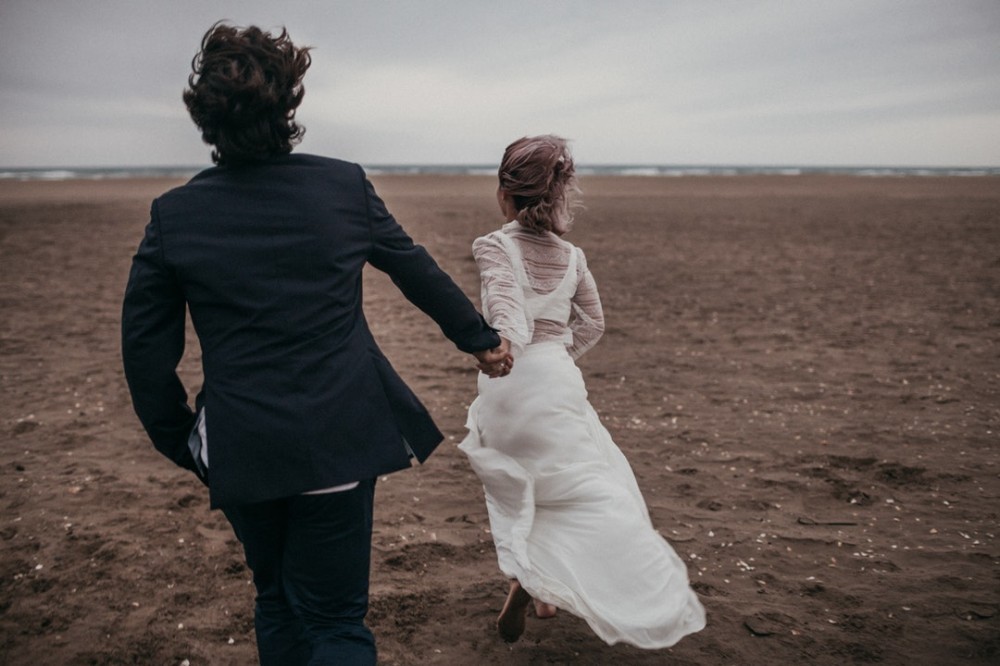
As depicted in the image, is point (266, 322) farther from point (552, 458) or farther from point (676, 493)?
point (676, 493)

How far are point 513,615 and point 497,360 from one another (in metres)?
1.19

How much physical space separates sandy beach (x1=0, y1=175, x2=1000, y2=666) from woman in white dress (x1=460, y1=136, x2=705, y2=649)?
1.87 ft

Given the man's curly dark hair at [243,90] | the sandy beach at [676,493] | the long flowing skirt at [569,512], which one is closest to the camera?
the man's curly dark hair at [243,90]

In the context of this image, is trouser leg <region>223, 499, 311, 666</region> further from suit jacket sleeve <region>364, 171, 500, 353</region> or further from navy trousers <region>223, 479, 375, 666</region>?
suit jacket sleeve <region>364, 171, 500, 353</region>

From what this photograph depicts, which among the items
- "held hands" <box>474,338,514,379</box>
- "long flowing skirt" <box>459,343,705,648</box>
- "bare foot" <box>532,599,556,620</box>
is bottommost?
"bare foot" <box>532,599,556,620</box>

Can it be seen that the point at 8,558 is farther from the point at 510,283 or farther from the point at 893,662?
the point at 893,662

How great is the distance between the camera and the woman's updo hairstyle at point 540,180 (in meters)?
2.81

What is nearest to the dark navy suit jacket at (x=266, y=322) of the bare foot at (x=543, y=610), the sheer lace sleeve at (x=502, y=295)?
the sheer lace sleeve at (x=502, y=295)

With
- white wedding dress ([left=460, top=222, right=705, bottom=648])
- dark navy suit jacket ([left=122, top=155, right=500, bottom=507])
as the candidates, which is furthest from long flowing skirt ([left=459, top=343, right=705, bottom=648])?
dark navy suit jacket ([left=122, top=155, right=500, bottom=507])

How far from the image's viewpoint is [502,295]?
2.78 metres

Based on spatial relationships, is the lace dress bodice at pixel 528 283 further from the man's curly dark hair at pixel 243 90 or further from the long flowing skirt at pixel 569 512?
the man's curly dark hair at pixel 243 90

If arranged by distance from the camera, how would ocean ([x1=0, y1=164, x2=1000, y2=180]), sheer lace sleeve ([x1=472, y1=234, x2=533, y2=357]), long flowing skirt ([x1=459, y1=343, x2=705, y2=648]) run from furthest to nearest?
ocean ([x1=0, y1=164, x2=1000, y2=180]) → sheer lace sleeve ([x1=472, y1=234, x2=533, y2=357]) → long flowing skirt ([x1=459, y1=343, x2=705, y2=648])

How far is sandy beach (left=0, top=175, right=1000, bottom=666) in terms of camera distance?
318cm

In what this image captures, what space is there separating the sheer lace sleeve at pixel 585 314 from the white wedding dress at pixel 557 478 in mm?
45
